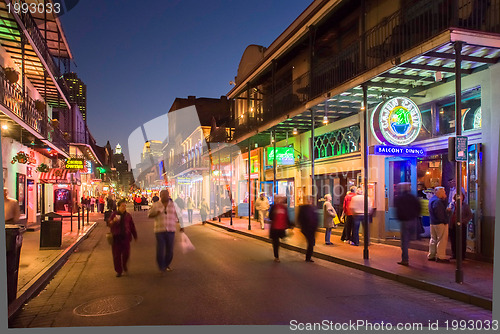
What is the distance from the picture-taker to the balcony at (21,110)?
12844mm

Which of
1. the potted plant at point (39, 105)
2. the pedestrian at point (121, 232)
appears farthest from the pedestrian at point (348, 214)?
the potted plant at point (39, 105)

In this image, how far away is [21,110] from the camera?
15.4 meters

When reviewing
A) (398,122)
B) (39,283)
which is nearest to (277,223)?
(398,122)

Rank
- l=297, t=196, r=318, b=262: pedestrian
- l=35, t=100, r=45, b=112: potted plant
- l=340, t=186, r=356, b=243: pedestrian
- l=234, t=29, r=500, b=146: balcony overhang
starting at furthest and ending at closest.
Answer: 1. l=35, t=100, r=45, b=112: potted plant
2. l=340, t=186, r=356, b=243: pedestrian
3. l=297, t=196, r=318, b=262: pedestrian
4. l=234, t=29, r=500, b=146: balcony overhang

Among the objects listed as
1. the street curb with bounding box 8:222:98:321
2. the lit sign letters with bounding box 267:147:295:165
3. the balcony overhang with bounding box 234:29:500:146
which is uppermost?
the balcony overhang with bounding box 234:29:500:146

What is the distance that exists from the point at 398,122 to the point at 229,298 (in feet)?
21.9

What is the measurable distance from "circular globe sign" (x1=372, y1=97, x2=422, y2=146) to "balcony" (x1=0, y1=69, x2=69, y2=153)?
1114cm

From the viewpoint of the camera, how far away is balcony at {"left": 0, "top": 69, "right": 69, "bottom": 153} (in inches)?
506

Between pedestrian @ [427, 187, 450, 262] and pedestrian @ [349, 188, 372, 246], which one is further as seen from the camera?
pedestrian @ [349, 188, 372, 246]

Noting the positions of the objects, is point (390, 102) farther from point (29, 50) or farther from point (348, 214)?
point (29, 50)

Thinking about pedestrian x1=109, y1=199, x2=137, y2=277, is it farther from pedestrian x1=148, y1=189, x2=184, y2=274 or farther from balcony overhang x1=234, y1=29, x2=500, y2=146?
balcony overhang x1=234, y1=29, x2=500, y2=146

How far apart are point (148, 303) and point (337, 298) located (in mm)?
3034

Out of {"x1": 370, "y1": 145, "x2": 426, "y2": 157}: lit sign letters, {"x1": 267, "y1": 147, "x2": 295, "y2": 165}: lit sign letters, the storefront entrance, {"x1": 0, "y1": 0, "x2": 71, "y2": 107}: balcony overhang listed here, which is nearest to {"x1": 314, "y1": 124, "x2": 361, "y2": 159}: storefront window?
{"x1": 267, "y1": 147, "x2": 295, "y2": 165}: lit sign letters

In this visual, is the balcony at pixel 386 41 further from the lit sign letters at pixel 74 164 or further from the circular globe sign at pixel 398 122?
the lit sign letters at pixel 74 164
